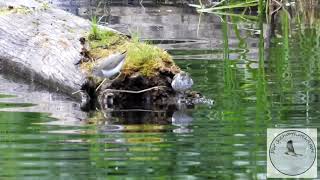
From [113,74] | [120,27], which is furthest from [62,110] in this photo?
[120,27]

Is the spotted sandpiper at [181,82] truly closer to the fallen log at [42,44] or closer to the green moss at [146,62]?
the green moss at [146,62]

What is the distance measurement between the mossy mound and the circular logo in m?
1.95

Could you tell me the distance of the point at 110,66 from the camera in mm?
8406

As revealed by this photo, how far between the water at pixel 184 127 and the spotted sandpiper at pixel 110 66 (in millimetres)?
388

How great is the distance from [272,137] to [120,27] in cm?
805

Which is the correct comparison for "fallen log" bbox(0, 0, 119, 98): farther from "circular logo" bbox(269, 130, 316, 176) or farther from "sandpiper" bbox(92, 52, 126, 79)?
"circular logo" bbox(269, 130, 316, 176)

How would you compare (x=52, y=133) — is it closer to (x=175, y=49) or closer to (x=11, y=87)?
(x=11, y=87)

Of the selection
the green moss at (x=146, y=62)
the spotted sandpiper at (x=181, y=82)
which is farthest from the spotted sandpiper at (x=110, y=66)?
the spotted sandpiper at (x=181, y=82)

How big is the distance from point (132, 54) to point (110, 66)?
1.52 feet

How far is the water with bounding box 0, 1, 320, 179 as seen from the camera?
20.3ft

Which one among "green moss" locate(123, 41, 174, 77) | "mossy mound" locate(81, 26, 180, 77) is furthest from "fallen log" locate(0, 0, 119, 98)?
"green moss" locate(123, 41, 174, 77)

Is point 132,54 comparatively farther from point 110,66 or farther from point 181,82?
point 181,82

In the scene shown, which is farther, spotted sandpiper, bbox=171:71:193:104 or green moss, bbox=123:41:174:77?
green moss, bbox=123:41:174:77

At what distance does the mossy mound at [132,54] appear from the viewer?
867cm
